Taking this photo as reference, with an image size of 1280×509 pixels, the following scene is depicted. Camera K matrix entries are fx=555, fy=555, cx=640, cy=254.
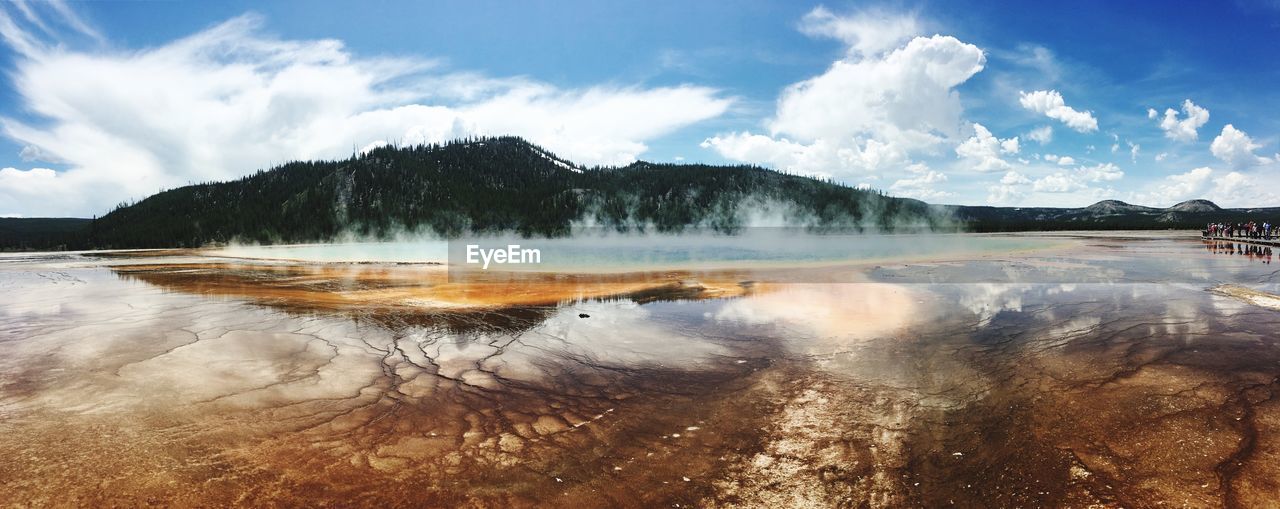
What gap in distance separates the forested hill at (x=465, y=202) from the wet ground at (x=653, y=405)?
361 ft

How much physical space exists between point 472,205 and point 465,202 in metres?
2.65

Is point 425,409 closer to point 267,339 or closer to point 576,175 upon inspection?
point 267,339

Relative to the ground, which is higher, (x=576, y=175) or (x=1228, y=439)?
(x=576, y=175)

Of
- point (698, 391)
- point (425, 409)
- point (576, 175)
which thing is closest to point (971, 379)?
point (698, 391)

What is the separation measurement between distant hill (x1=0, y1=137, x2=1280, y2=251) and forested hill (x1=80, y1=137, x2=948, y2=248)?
13.1 inches

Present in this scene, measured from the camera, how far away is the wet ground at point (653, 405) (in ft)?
15.0

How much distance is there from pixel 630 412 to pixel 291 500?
333 centimetres

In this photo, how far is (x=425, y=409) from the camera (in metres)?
6.43

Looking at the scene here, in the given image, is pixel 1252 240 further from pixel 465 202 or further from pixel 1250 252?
pixel 465 202

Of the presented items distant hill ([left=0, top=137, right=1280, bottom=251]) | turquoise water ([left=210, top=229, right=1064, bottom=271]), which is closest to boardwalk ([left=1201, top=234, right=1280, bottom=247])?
turquoise water ([left=210, top=229, right=1064, bottom=271])

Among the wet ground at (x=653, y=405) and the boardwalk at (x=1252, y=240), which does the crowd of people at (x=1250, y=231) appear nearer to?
the boardwalk at (x=1252, y=240)

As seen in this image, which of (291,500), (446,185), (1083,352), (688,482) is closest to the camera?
(291,500)

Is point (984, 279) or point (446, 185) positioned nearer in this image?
point (984, 279)

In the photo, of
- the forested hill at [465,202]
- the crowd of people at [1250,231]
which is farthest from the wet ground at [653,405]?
the forested hill at [465,202]
